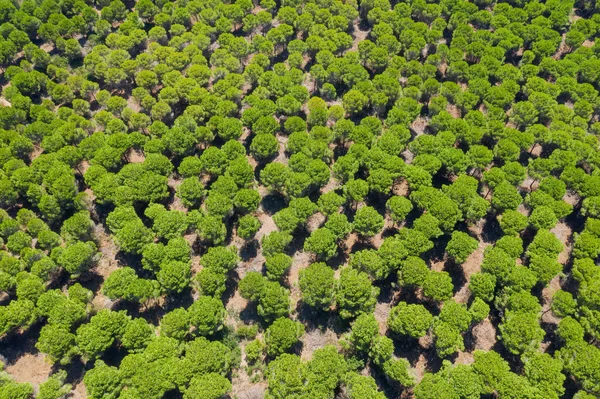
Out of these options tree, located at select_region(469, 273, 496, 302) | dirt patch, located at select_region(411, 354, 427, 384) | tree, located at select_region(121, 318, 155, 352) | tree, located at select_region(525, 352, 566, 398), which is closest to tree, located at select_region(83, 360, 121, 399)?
tree, located at select_region(121, 318, 155, 352)

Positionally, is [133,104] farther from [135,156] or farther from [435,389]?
[435,389]

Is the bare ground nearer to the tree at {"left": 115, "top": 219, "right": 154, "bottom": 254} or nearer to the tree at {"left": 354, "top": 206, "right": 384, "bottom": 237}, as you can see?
the tree at {"left": 354, "top": 206, "right": 384, "bottom": 237}

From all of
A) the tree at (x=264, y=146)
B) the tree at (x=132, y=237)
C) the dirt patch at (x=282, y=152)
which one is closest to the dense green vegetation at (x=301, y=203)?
the tree at (x=132, y=237)

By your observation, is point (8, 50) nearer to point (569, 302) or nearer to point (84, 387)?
point (84, 387)

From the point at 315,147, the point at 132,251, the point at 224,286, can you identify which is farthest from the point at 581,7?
the point at 132,251

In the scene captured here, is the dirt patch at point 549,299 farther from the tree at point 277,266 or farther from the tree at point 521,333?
the tree at point 277,266

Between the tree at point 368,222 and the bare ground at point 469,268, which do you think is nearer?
the tree at point 368,222

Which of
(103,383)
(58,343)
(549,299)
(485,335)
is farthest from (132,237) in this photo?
(549,299)
